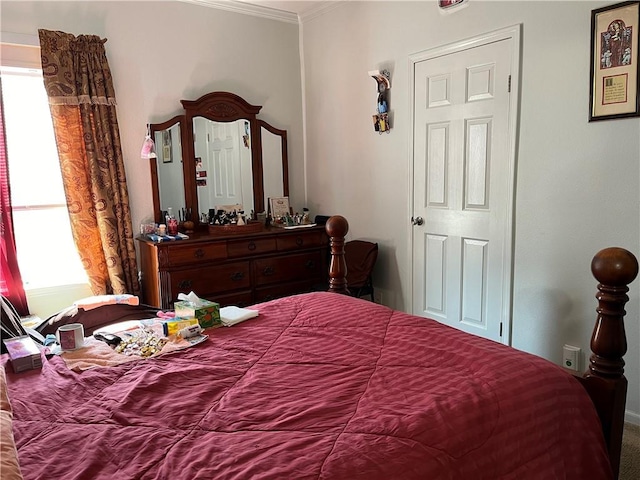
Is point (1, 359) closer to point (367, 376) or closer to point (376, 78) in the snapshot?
point (367, 376)

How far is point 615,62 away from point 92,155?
3094 mm

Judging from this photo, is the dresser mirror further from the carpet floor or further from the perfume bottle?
the carpet floor

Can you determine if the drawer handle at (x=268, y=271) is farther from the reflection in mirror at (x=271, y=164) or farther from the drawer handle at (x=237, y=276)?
the reflection in mirror at (x=271, y=164)

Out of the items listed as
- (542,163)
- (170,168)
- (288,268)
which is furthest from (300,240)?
(542,163)

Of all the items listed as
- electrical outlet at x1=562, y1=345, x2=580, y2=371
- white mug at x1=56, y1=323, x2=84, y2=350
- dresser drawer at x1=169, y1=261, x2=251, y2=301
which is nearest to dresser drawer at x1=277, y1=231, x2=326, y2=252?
dresser drawer at x1=169, y1=261, x2=251, y2=301

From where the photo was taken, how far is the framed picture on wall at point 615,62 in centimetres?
221

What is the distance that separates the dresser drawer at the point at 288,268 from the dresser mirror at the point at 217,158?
1.96ft

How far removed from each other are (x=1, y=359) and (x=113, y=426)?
708 millimetres

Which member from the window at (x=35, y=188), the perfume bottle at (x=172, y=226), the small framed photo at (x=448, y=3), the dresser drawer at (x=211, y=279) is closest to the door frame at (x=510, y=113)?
the small framed photo at (x=448, y=3)

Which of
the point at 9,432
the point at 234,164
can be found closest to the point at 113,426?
the point at 9,432

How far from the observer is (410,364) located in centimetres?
143

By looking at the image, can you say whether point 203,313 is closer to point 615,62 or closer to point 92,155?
point 92,155

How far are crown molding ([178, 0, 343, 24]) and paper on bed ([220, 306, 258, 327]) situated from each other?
8.98ft

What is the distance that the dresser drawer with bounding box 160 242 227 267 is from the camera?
10.6 feet
